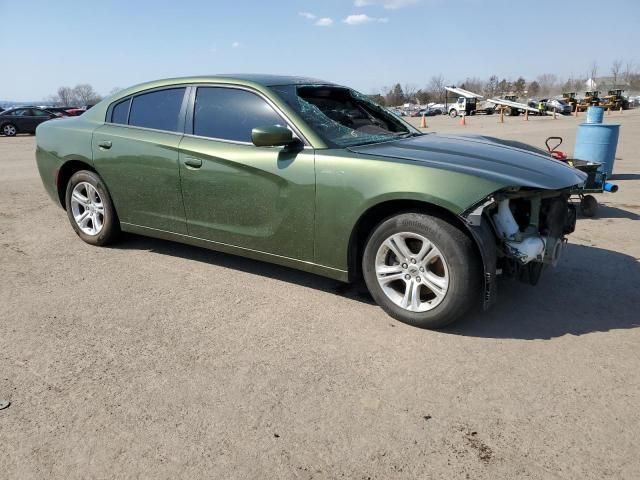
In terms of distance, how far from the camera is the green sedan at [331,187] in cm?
320

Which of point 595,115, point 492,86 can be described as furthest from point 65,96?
point 595,115

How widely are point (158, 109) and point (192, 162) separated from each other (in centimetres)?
79

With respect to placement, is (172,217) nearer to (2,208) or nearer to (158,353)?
(158,353)

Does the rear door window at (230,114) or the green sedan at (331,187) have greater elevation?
the rear door window at (230,114)

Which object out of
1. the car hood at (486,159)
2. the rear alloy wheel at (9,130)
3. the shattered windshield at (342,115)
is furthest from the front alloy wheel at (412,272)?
the rear alloy wheel at (9,130)

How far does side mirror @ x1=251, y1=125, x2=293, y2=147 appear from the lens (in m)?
3.53

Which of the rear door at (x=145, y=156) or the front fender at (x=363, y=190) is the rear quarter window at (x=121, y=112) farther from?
the front fender at (x=363, y=190)

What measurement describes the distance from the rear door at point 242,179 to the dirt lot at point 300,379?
1.51ft

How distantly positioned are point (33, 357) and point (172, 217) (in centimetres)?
166

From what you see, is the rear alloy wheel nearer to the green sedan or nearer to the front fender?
the green sedan

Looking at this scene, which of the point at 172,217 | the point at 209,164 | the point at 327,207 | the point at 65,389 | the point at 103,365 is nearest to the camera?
the point at 65,389

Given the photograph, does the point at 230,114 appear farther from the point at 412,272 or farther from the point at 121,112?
the point at 412,272

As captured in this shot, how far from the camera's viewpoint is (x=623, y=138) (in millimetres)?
17750

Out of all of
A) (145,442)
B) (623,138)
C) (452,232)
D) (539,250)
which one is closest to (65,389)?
(145,442)
